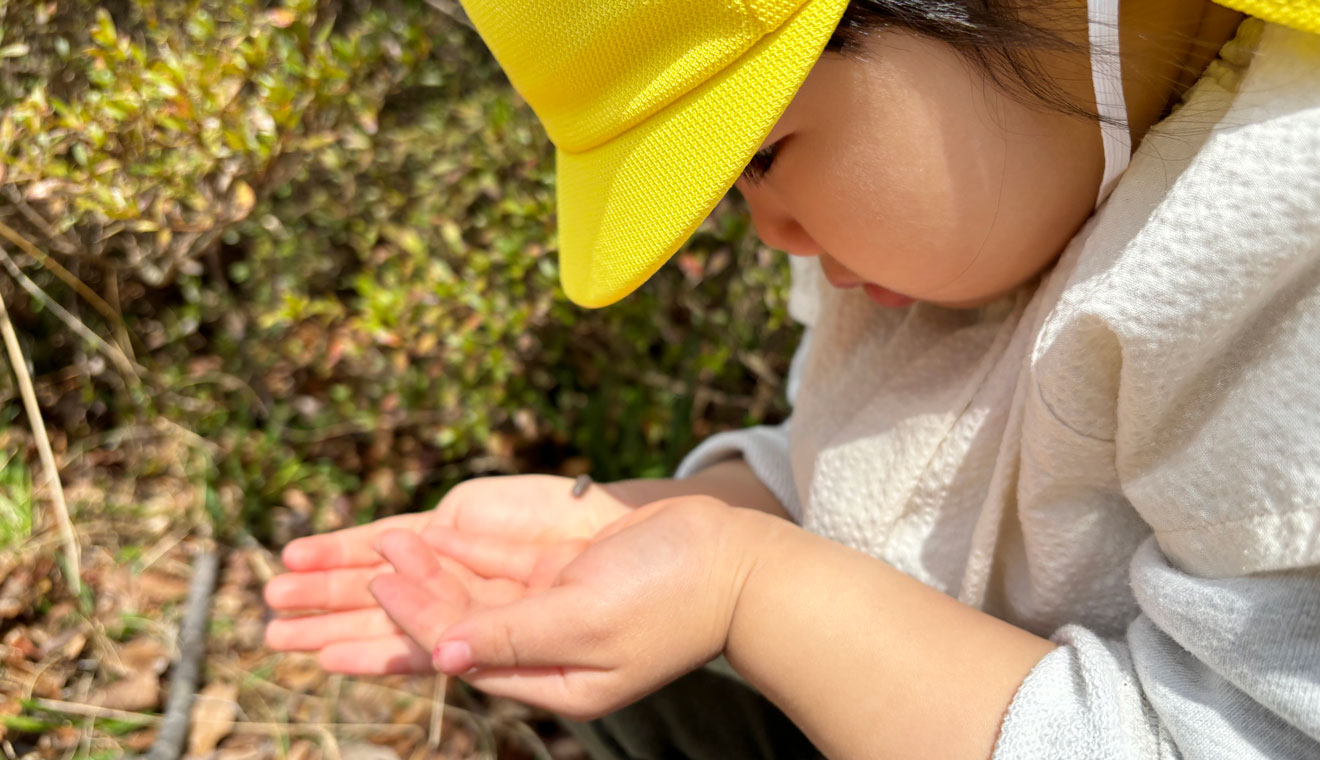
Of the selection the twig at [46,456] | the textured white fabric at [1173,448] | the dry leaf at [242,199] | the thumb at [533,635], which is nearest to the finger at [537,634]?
the thumb at [533,635]

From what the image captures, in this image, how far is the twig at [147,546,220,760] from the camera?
1.50 m

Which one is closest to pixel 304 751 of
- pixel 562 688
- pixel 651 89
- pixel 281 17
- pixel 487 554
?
pixel 487 554

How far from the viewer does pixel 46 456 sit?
163cm

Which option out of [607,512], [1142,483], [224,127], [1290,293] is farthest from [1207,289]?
[224,127]

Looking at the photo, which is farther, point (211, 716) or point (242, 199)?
point (211, 716)

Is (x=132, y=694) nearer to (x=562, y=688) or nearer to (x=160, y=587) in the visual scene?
(x=160, y=587)

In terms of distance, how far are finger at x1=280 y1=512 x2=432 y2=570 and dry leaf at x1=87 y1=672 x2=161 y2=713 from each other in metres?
0.52

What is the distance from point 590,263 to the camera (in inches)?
39.7

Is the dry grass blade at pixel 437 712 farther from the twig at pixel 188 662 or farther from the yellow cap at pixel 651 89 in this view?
Result: the yellow cap at pixel 651 89

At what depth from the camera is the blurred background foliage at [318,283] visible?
144 centimetres

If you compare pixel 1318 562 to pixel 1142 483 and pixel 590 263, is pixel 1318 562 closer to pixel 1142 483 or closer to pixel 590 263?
pixel 1142 483

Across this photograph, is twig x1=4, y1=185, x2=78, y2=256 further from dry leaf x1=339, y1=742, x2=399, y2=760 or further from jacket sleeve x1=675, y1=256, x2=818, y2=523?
jacket sleeve x1=675, y1=256, x2=818, y2=523

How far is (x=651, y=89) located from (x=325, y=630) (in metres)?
0.86

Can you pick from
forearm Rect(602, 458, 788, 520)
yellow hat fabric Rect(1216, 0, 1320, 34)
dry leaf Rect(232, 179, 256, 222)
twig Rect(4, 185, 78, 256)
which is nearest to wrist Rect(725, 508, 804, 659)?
forearm Rect(602, 458, 788, 520)
